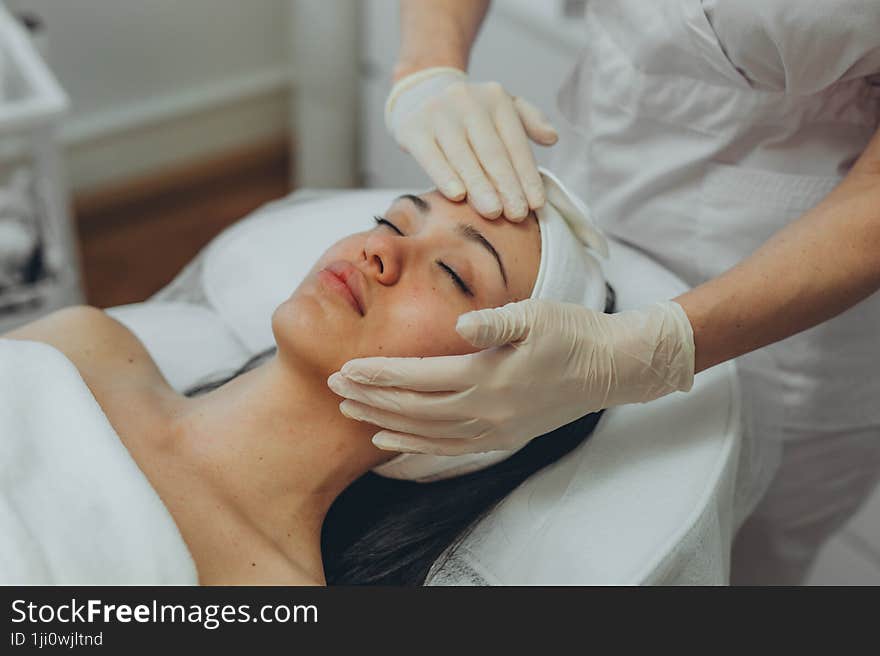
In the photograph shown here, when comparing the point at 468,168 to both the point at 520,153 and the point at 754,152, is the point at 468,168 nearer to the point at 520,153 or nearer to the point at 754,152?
the point at 520,153

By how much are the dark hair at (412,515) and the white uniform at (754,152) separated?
330 mm

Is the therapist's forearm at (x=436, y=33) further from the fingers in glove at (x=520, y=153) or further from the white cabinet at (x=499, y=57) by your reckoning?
the white cabinet at (x=499, y=57)

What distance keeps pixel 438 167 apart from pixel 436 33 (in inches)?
11.6

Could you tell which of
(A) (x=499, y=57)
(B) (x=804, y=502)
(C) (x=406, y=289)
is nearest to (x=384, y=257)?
(C) (x=406, y=289)

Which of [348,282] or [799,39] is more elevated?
[799,39]

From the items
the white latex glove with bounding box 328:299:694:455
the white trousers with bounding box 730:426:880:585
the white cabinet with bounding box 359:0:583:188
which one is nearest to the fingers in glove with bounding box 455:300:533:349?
the white latex glove with bounding box 328:299:694:455

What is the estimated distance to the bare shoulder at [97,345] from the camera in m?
1.27

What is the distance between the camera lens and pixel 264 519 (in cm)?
114

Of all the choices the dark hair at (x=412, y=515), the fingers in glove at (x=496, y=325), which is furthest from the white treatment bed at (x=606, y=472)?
the fingers in glove at (x=496, y=325)

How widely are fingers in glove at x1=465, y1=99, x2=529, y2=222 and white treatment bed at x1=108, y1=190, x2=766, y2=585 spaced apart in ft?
0.85

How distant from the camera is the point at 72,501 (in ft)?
3.27

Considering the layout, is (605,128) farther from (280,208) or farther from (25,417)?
(25,417)

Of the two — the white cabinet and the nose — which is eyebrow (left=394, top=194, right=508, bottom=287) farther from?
the white cabinet
